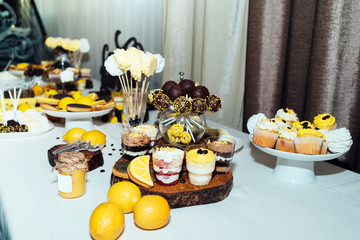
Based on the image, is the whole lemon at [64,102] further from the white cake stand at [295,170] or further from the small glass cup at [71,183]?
the white cake stand at [295,170]

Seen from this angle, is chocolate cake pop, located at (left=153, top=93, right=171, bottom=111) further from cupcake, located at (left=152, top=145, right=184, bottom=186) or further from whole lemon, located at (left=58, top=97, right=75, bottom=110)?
whole lemon, located at (left=58, top=97, right=75, bottom=110)

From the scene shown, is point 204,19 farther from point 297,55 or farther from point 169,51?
point 297,55

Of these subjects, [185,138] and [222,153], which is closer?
[222,153]

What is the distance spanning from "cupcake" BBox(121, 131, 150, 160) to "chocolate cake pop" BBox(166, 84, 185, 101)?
0.15 metres

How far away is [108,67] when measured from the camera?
115 centimetres

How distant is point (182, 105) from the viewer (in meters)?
0.97

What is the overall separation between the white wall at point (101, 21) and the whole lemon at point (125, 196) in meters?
1.74

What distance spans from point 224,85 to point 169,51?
49 centimetres

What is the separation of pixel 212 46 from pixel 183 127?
100 cm

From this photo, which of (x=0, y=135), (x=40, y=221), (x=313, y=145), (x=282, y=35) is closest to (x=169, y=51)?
(x=282, y=35)

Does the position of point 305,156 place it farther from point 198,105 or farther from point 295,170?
point 198,105

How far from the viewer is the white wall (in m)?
2.49

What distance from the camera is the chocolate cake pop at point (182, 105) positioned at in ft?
3.20

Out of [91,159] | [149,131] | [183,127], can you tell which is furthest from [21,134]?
[183,127]
